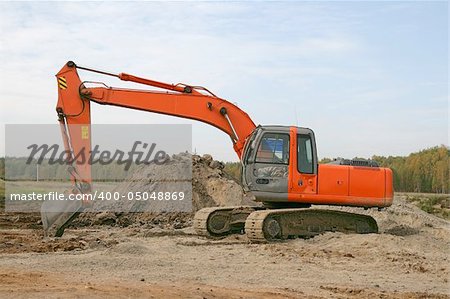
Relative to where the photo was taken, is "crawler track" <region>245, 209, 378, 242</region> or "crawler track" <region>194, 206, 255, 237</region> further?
"crawler track" <region>194, 206, 255, 237</region>

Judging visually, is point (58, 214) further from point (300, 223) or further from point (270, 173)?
point (300, 223)

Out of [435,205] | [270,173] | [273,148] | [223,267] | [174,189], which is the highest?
[273,148]

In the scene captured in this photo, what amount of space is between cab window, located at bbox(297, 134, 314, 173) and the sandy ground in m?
1.49

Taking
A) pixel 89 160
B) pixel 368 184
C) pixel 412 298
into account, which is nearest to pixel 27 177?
pixel 89 160

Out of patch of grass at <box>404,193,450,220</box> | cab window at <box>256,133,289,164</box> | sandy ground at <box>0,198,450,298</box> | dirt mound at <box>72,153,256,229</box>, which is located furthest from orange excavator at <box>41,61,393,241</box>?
patch of grass at <box>404,193,450,220</box>

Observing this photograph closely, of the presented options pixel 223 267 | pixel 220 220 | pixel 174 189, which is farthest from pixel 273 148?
pixel 174 189

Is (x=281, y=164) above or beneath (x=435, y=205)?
above

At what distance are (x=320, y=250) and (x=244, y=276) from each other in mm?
3124

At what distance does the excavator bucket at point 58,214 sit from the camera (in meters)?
14.0

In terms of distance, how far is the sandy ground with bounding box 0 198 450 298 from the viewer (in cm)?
847

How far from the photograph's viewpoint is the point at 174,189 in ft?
70.6

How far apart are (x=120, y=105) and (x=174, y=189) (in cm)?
679

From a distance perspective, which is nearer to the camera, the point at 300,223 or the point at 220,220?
the point at 300,223

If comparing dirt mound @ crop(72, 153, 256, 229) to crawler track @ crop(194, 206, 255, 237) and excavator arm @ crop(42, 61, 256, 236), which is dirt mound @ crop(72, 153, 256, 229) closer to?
crawler track @ crop(194, 206, 255, 237)
